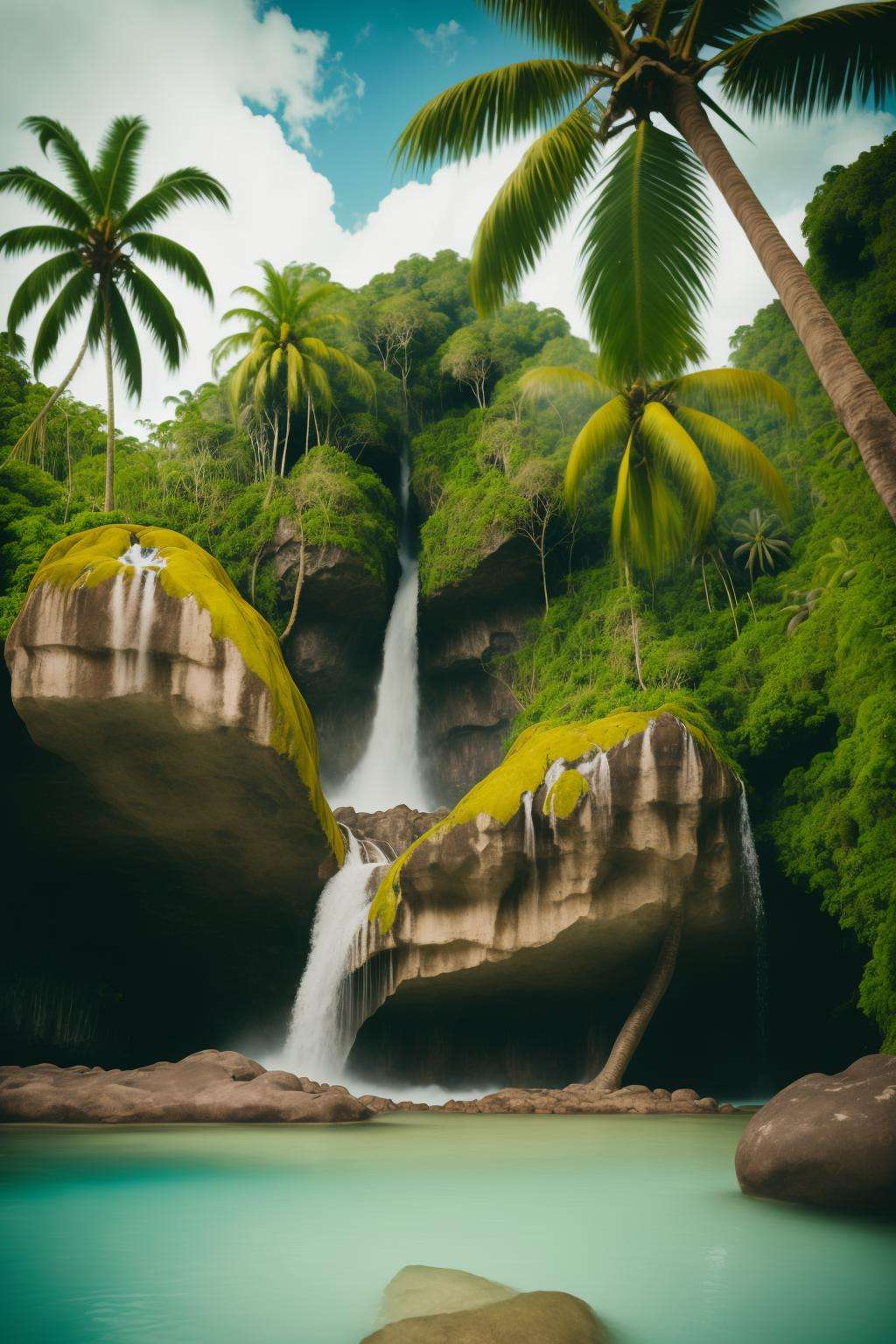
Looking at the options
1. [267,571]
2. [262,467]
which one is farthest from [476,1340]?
[262,467]

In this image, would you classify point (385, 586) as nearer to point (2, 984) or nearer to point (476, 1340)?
point (2, 984)

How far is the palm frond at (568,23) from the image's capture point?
716 centimetres

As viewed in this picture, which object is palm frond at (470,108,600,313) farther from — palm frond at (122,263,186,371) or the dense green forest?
palm frond at (122,263,186,371)

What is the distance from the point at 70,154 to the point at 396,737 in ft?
49.0

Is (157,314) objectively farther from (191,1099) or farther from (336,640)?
(191,1099)

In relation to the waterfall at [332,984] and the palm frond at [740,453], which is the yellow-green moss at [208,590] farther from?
the palm frond at [740,453]

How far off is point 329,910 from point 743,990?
719cm

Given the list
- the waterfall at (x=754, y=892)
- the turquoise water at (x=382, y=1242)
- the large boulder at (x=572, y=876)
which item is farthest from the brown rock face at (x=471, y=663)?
the turquoise water at (x=382, y=1242)

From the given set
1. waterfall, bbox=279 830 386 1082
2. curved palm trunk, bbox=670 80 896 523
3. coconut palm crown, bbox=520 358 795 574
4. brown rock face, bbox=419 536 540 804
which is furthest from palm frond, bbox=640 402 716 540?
curved palm trunk, bbox=670 80 896 523

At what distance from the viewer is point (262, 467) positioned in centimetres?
2503

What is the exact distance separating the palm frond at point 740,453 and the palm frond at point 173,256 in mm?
10596

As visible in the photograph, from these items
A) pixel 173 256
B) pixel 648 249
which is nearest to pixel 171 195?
pixel 173 256

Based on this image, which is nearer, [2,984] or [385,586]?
[2,984]

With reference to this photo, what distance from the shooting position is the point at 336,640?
23359mm
